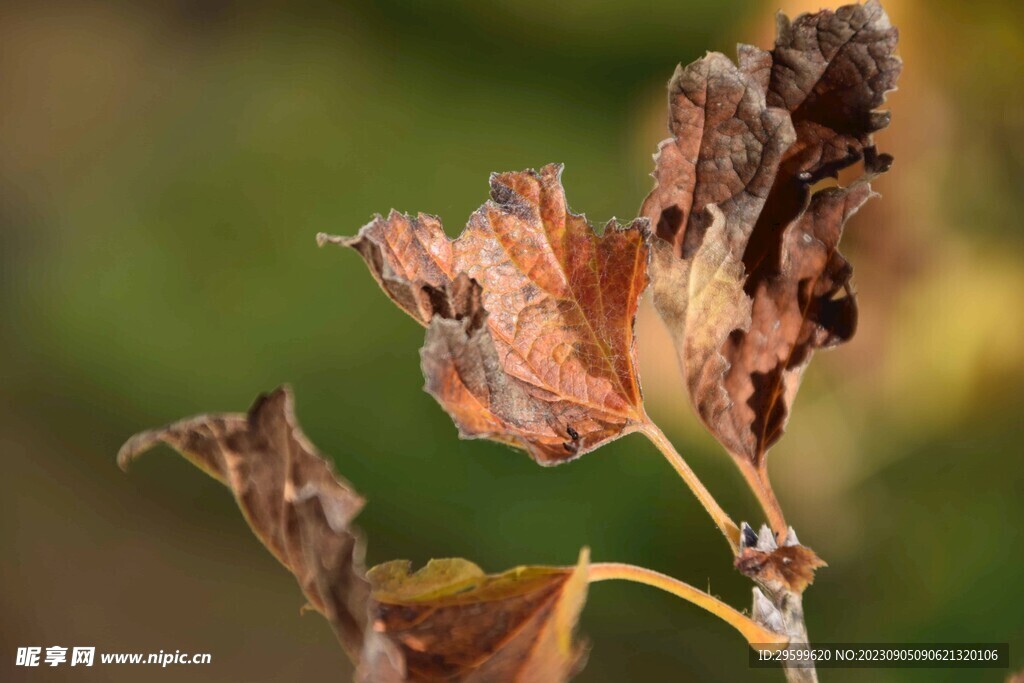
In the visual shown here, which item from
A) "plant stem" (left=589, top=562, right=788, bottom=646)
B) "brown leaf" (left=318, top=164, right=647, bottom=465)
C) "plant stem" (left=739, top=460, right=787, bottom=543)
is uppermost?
"brown leaf" (left=318, top=164, right=647, bottom=465)

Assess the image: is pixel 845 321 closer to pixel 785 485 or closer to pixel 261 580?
pixel 785 485

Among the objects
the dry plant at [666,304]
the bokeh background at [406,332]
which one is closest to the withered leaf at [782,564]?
the dry plant at [666,304]

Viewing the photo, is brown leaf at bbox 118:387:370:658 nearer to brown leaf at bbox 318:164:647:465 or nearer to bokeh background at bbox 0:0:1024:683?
brown leaf at bbox 318:164:647:465

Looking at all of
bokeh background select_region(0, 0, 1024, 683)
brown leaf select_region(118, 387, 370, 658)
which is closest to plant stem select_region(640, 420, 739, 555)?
brown leaf select_region(118, 387, 370, 658)

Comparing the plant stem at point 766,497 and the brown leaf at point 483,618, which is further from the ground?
the plant stem at point 766,497

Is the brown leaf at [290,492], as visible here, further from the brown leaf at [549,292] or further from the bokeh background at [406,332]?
the bokeh background at [406,332]

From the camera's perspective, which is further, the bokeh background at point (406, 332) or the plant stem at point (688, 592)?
the bokeh background at point (406, 332)
